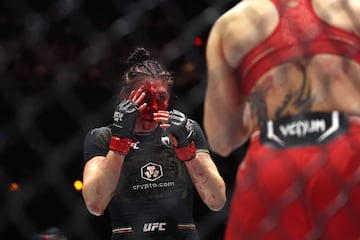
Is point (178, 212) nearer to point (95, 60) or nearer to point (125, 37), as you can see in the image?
point (95, 60)

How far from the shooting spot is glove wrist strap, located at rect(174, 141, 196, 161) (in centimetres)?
235

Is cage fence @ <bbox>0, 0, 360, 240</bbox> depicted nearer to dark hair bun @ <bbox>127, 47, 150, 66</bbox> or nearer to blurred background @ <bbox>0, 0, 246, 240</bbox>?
blurred background @ <bbox>0, 0, 246, 240</bbox>

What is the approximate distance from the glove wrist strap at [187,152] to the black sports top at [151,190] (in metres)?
0.13

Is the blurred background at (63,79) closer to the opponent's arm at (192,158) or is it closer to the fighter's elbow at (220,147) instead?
the opponent's arm at (192,158)

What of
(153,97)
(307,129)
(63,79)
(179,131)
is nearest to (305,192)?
(307,129)

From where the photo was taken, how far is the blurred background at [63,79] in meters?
3.66

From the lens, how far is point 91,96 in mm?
3949

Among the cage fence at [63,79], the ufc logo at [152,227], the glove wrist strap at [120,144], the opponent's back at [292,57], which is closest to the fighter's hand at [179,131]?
the glove wrist strap at [120,144]

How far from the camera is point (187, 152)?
7.74ft

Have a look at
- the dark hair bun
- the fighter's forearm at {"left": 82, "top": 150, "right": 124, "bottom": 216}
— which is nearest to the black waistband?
the fighter's forearm at {"left": 82, "top": 150, "right": 124, "bottom": 216}

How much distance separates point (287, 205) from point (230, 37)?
425mm

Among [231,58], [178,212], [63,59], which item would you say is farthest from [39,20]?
[231,58]

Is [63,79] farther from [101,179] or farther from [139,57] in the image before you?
[101,179]

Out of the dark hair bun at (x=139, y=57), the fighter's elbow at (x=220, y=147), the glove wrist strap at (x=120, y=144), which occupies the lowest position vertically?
the glove wrist strap at (x=120, y=144)
